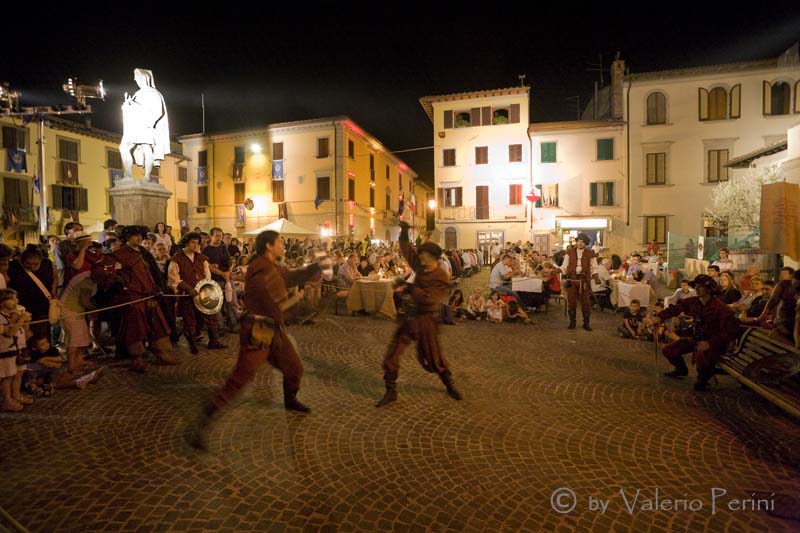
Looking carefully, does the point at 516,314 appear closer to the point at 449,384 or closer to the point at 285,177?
the point at 449,384

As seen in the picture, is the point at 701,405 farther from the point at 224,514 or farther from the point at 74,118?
the point at 74,118

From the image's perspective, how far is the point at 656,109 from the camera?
27.2 metres

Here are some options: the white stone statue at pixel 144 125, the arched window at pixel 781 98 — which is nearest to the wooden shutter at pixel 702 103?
the arched window at pixel 781 98

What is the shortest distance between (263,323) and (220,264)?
491 cm

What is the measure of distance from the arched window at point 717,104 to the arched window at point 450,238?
17386mm

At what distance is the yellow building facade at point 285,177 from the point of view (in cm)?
3275

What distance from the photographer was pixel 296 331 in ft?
29.3

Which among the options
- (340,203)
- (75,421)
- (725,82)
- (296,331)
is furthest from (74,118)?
(725,82)

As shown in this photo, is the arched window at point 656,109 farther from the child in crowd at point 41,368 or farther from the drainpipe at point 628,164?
the child in crowd at point 41,368

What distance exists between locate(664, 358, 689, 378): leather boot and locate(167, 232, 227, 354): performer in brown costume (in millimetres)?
7102

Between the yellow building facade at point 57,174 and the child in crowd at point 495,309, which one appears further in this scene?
the yellow building facade at point 57,174

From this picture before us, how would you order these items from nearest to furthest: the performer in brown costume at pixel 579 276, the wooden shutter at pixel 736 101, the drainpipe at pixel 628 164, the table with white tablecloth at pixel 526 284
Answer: the performer in brown costume at pixel 579 276
the table with white tablecloth at pixel 526 284
the wooden shutter at pixel 736 101
the drainpipe at pixel 628 164

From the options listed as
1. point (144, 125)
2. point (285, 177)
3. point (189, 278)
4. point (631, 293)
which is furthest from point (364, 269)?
point (285, 177)

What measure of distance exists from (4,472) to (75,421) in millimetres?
993
